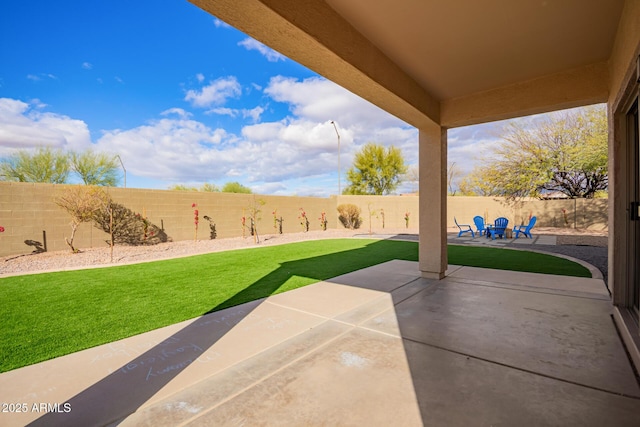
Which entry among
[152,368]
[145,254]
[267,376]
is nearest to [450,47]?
[267,376]

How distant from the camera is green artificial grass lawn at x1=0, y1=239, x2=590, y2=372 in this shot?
3.14 m

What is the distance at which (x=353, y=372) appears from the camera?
2.36 meters

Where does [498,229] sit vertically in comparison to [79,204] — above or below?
below

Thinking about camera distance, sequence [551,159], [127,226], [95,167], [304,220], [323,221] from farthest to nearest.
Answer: [95,167] < [323,221] < [304,220] < [551,159] < [127,226]

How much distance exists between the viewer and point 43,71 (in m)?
16.3

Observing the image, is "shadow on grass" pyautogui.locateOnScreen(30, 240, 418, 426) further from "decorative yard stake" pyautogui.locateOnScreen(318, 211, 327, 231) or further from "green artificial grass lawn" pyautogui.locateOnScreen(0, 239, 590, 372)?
"decorative yard stake" pyautogui.locateOnScreen(318, 211, 327, 231)

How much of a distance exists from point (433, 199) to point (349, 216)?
41.1 feet

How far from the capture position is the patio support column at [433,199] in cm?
538

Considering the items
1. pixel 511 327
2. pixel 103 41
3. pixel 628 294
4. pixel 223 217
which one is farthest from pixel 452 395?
pixel 103 41

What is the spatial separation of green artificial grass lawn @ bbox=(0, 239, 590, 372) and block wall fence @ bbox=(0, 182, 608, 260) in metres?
2.97

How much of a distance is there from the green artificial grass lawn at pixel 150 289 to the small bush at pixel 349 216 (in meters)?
8.71

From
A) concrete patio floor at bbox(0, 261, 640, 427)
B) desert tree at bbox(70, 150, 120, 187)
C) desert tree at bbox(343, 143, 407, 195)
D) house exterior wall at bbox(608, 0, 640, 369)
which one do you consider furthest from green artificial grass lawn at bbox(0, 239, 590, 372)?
desert tree at bbox(343, 143, 407, 195)

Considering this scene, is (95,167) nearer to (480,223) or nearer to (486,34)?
(480,223)

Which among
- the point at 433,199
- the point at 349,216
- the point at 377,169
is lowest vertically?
the point at 349,216
